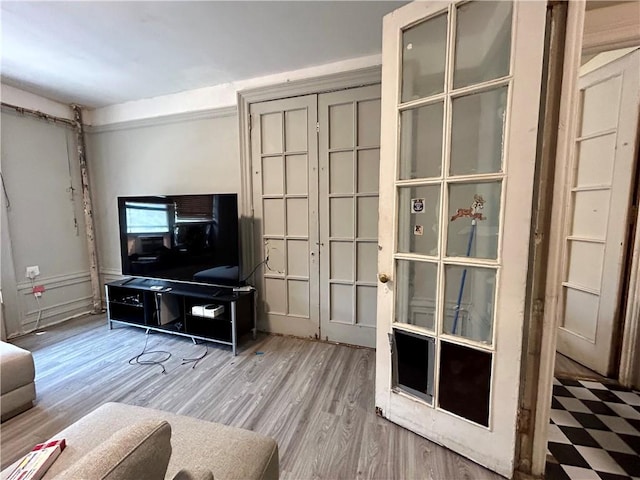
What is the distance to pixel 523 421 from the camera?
4.54 feet

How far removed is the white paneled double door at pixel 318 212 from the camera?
2.56 metres

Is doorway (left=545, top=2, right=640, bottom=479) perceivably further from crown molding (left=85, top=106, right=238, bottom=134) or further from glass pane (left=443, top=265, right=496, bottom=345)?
crown molding (left=85, top=106, right=238, bottom=134)

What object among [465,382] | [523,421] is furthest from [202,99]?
[523,421]

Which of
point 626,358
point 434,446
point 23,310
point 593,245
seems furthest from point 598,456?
point 23,310

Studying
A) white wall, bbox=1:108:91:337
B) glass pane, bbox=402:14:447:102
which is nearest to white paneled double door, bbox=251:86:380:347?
glass pane, bbox=402:14:447:102

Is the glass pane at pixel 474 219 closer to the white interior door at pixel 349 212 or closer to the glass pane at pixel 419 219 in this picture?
the glass pane at pixel 419 219

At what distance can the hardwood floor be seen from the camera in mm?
1466

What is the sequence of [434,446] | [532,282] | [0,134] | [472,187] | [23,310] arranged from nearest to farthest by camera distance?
[532,282] → [472,187] → [434,446] → [0,134] → [23,310]

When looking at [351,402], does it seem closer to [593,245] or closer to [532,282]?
[532,282]

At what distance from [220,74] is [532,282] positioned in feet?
9.89

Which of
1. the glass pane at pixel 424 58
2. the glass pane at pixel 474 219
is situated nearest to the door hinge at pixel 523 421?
the glass pane at pixel 474 219

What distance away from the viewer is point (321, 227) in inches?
108

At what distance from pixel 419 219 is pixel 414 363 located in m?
0.84

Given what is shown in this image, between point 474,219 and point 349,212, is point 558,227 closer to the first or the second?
point 474,219
